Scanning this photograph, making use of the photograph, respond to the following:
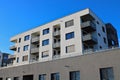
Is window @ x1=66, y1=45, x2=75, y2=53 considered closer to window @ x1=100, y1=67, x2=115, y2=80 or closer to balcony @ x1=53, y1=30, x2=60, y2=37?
balcony @ x1=53, y1=30, x2=60, y2=37

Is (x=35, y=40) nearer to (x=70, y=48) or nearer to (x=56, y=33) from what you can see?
(x=56, y=33)

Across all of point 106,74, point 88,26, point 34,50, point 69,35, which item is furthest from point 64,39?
point 106,74

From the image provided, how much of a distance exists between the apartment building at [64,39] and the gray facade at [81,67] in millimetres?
2373

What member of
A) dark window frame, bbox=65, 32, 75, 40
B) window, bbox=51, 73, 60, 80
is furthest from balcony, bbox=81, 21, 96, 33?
window, bbox=51, 73, 60, 80

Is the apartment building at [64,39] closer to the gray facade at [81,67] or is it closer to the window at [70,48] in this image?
the window at [70,48]

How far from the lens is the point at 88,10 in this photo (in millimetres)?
36531

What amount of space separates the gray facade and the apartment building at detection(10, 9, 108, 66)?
2373 millimetres

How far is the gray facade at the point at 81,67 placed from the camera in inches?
930

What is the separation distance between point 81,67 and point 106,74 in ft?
13.4

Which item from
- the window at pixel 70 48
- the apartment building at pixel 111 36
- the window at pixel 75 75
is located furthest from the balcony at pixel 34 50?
the window at pixel 75 75

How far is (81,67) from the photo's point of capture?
2641 cm

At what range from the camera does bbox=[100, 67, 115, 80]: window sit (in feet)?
76.5

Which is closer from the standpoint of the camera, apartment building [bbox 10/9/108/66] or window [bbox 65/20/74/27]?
apartment building [bbox 10/9/108/66]

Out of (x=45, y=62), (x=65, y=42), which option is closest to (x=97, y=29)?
(x=65, y=42)
